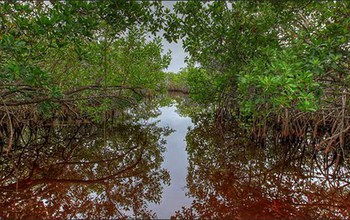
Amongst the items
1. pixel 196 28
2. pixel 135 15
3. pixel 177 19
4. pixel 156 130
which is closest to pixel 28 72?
pixel 135 15

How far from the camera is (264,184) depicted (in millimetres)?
3902

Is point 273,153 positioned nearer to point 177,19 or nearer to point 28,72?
point 177,19

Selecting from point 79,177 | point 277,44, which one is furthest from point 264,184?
point 79,177

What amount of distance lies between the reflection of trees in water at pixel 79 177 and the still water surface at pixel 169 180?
12 millimetres

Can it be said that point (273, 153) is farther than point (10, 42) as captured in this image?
Yes

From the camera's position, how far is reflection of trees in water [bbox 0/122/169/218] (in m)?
3.19

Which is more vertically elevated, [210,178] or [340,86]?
[340,86]

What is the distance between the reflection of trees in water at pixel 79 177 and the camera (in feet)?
10.5

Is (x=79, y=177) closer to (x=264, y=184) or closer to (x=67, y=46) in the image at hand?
(x=67, y=46)

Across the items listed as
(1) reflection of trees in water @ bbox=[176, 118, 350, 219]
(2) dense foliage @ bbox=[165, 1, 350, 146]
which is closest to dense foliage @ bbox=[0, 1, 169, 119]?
(2) dense foliage @ bbox=[165, 1, 350, 146]

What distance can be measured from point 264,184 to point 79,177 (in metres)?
2.73

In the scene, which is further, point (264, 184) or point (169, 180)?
point (169, 180)

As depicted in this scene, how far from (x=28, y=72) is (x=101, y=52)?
3.83 meters

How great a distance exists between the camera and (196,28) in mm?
4828
